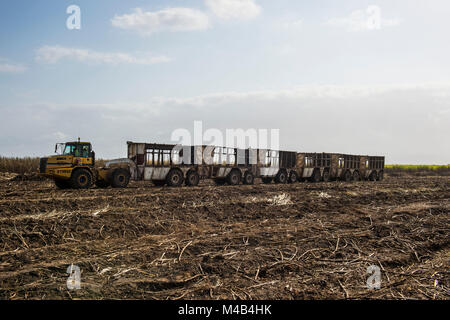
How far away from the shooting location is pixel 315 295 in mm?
5246

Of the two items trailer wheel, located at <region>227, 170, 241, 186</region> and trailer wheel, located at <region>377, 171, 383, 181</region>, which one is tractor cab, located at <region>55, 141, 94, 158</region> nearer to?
trailer wheel, located at <region>227, 170, 241, 186</region>

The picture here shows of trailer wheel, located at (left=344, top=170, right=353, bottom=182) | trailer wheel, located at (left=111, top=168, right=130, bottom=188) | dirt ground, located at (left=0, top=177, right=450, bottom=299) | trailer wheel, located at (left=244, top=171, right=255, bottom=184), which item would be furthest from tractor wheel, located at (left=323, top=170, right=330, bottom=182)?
dirt ground, located at (left=0, top=177, right=450, bottom=299)

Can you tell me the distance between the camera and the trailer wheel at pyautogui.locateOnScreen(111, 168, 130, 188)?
20297 millimetres

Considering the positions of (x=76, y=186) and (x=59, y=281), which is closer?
(x=59, y=281)

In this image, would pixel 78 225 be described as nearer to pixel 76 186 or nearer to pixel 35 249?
pixel 35 249

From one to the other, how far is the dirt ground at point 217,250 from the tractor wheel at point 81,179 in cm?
570

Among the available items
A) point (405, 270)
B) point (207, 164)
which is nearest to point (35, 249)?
point (405, 270)

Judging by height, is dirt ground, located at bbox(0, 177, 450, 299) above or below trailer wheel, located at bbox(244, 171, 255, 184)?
below

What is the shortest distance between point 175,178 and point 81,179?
5.78 m

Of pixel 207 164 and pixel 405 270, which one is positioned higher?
pixel 207 164

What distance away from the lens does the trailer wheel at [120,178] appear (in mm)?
20297

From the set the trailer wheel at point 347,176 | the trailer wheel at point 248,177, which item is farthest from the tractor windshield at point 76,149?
the trailer wheel at point 347,176

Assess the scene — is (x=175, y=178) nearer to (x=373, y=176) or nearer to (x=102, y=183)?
(x=102, y=183)

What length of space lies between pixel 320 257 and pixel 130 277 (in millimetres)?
3701
